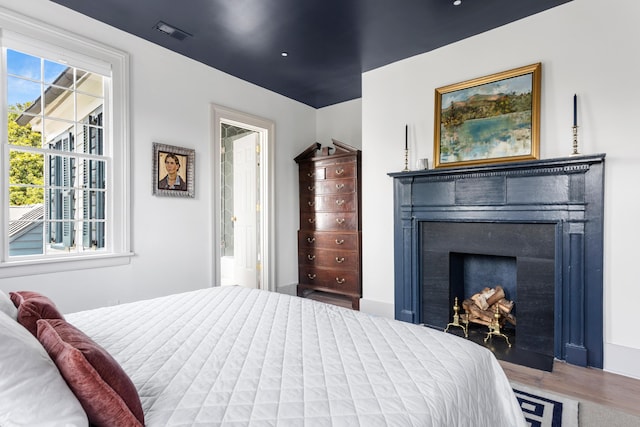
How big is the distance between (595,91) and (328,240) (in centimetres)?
Result: 294

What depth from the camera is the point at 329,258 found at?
14.0ft

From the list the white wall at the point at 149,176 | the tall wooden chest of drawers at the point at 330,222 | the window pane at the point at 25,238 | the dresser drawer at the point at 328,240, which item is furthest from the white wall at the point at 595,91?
the window pane at the point at 25,238

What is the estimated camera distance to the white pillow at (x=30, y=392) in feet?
2.28

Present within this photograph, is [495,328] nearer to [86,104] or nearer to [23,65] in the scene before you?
[86,104]

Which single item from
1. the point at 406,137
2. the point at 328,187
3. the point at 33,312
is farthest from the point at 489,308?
the point at 33,312

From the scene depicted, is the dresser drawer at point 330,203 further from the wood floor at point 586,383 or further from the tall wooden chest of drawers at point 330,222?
the wood floor at point 586,383

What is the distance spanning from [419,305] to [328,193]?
1794 millimetres

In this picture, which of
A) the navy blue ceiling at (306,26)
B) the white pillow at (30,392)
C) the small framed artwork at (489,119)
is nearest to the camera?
the white pillow at (30,392)

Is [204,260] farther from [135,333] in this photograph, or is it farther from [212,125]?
[135,333]

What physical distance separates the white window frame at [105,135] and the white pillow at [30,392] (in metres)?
2.22

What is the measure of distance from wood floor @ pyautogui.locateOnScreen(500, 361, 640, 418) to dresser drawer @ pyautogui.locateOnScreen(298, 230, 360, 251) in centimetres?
198

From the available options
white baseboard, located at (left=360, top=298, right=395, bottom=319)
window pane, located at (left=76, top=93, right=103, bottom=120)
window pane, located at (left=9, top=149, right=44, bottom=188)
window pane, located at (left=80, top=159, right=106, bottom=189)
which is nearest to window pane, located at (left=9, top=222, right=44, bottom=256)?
window pane, located at (left=9, top=149, right=44, bottom=188)

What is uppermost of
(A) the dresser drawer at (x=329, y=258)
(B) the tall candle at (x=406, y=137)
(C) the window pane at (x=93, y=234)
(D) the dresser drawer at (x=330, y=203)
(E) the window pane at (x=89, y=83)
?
(E) the window pane at (x=89, y=83)

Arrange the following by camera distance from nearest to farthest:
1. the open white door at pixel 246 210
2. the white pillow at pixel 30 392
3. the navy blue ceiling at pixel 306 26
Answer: the white pillow at pixel 30 392
the navy blue ceiling at pixel 306 26
the open white door at pixel 246 210
